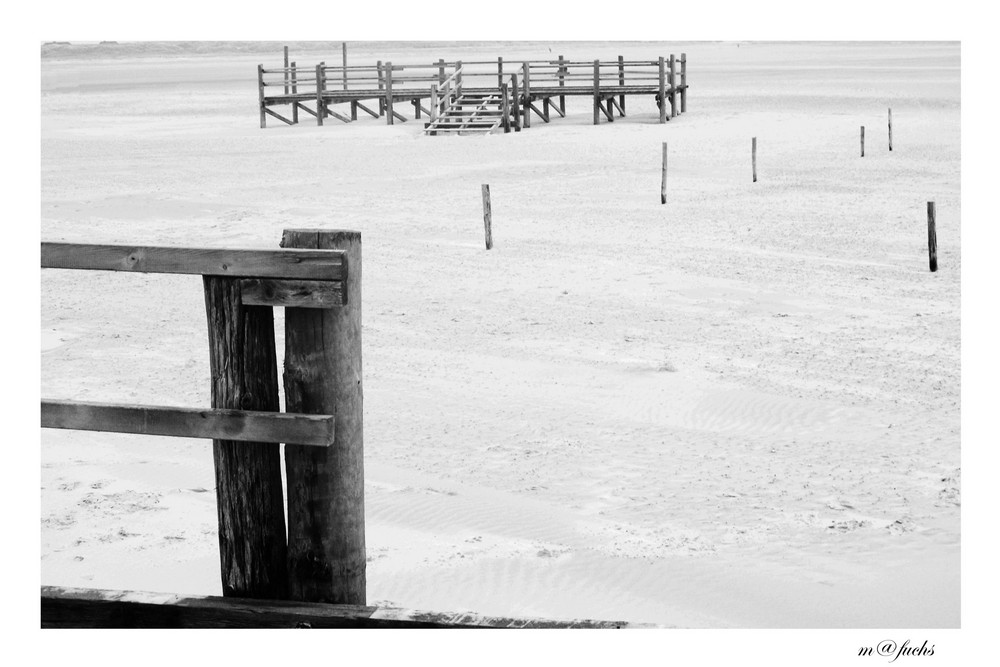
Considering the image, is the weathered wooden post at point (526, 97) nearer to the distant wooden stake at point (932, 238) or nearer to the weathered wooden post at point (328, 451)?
the distant wooden stake at point (932, 238)

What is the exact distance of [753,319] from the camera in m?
10.9

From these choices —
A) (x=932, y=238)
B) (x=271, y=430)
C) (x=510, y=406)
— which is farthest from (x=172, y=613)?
(x=932, y=238)

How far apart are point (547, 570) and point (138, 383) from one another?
4.45 m

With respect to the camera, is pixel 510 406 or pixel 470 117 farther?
pixel 470 117

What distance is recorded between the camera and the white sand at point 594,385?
5.80 metres

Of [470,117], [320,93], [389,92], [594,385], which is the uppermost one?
[320,93]

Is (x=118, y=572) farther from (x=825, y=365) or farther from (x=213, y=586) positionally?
(x=825, y=365)

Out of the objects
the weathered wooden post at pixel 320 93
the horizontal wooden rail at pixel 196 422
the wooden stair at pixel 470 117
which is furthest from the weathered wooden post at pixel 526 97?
the horizontal wooden rail at pixel 196 422

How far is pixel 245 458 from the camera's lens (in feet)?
13.7

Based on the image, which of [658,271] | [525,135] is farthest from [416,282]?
[525,135]

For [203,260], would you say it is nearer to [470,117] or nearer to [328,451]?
[328,451]

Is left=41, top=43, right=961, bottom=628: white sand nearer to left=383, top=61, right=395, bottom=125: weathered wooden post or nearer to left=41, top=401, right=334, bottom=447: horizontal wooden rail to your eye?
left=41, top=401, right=334, bottom=447: horizontal wooden rail

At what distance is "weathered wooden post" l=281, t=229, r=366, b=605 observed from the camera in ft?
13.1

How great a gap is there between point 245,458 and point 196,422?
244 millimetres
